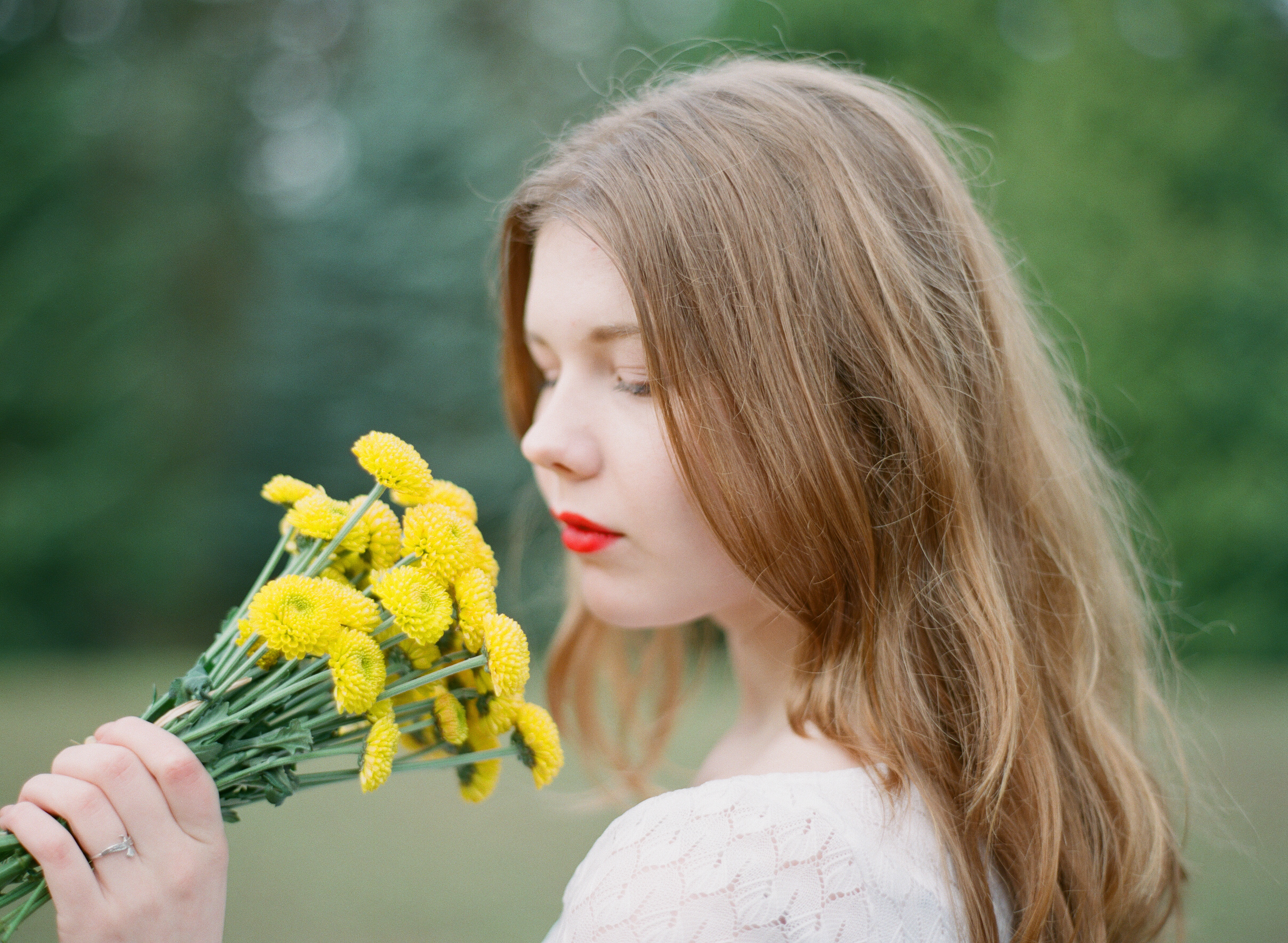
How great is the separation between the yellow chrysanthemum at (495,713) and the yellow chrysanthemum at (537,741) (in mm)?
11

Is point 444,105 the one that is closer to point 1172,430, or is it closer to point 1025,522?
point 1172,430

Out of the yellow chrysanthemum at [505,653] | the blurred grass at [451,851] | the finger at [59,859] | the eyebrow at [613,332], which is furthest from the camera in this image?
the blurred grass at [451,851]

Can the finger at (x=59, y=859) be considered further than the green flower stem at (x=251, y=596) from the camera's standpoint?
No

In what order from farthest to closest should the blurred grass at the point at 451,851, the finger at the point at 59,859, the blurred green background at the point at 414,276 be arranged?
the blurred green background at the point at 414,276 < the blurred grass at the point at 451,851 < the finger at the point at 59,859

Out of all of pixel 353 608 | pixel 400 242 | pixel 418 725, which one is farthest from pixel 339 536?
pixel 400 242

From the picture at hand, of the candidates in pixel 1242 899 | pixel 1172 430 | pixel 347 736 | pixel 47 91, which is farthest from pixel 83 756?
pixel 47 91

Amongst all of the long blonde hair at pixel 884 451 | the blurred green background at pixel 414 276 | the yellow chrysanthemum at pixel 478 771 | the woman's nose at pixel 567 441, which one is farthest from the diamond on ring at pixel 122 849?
the blurred green background at pixel 414 276

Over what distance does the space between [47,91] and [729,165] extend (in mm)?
7802

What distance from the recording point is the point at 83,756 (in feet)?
2.78

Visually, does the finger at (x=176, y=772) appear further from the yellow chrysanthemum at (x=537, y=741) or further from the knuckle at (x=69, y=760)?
the yellow chrysanthemum at (x=537, y=741)

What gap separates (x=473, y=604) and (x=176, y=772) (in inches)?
12.3

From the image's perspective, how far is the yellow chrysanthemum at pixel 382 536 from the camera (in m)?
1.05

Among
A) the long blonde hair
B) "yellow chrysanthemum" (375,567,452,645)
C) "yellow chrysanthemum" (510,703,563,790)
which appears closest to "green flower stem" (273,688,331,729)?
"yellow chrysanthemum" (375,567,452,645)

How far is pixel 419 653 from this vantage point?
100cm
